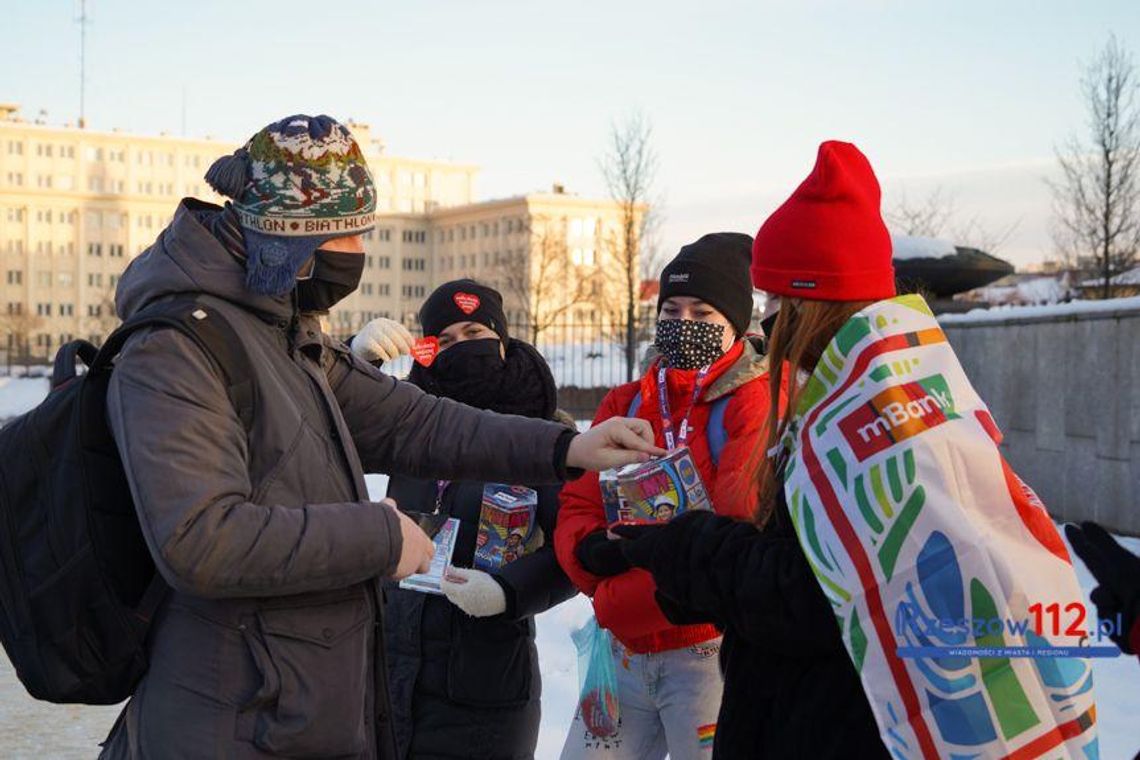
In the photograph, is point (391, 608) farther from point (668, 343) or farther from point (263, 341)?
point (263, 341)

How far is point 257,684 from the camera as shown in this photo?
2.42 metres

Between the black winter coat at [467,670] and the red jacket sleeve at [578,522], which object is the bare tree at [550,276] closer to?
the black winter coat at [467,670]

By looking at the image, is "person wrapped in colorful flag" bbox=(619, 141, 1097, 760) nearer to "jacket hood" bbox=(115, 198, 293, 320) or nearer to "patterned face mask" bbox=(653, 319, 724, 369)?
"jacket hood" bbox=(115, 198, 293, 320)

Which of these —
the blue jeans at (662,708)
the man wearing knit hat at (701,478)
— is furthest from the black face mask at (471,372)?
the blue jeans at (662,708)

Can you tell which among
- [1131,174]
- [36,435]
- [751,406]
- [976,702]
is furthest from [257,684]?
[1131,174]

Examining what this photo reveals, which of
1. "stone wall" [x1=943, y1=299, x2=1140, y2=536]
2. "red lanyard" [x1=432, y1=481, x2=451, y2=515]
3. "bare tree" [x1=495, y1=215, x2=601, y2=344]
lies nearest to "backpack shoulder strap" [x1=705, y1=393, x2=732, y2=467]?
"red lanyard" [x1=432, y1=481, x2=451, y2=515]

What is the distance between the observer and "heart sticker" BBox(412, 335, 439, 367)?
4.39 meters

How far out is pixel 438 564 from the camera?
12.1ft

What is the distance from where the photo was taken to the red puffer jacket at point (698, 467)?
3389 millimetres

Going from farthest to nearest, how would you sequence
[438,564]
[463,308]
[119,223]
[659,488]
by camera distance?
1. [119,223]
2. [463,308]
3. [438,564]
4. [659,488]

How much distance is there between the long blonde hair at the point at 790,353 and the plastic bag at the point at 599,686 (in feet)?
4.48

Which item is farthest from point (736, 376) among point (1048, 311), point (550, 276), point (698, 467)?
point (550, 276)

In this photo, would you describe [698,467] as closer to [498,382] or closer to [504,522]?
[504,522]

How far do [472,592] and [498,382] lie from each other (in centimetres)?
83
